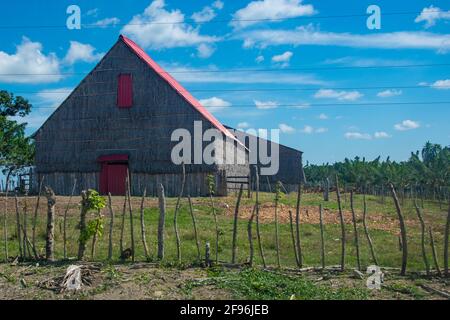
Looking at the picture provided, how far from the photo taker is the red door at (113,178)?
1091 inches

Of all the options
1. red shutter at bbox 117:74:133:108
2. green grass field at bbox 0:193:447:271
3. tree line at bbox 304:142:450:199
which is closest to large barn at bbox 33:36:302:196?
red shutter at bbox 117:74:133:108

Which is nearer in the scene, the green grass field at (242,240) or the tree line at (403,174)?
the green grass field at (242,240)

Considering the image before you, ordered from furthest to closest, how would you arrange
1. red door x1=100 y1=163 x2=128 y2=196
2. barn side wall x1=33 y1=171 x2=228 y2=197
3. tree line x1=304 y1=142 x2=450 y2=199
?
1. tree line x1=304 y1=142 x2=450 y2=199
2. red door x1=100 y1=163 x2=128 y2=196
3. barn side wall x1=33 y1=171 x2=228 y2=197

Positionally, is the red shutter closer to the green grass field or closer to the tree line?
the green grass field

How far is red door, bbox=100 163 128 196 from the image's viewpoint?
27.7 m

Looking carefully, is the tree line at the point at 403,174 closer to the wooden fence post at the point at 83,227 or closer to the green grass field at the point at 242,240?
the green grass field at the point at 242,240

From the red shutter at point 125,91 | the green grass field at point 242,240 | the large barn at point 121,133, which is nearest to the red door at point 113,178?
the large barn at point 121,133

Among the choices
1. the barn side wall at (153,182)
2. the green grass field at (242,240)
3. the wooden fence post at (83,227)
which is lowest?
the green grass field at (242,240)

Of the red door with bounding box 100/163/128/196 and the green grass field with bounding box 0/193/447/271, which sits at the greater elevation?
the red door with bounding box 100/163/128/196

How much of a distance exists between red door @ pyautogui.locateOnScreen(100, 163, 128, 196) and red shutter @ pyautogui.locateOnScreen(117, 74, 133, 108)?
10.5 ft

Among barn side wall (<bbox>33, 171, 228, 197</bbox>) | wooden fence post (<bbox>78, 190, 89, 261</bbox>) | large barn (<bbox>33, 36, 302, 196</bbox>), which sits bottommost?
wooden fence post (<bbox>78, 190, 89, 261</bbox>)

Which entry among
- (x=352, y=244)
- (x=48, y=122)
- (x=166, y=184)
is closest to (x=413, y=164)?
(x=166, y=184)

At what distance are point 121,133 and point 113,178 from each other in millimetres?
2445
